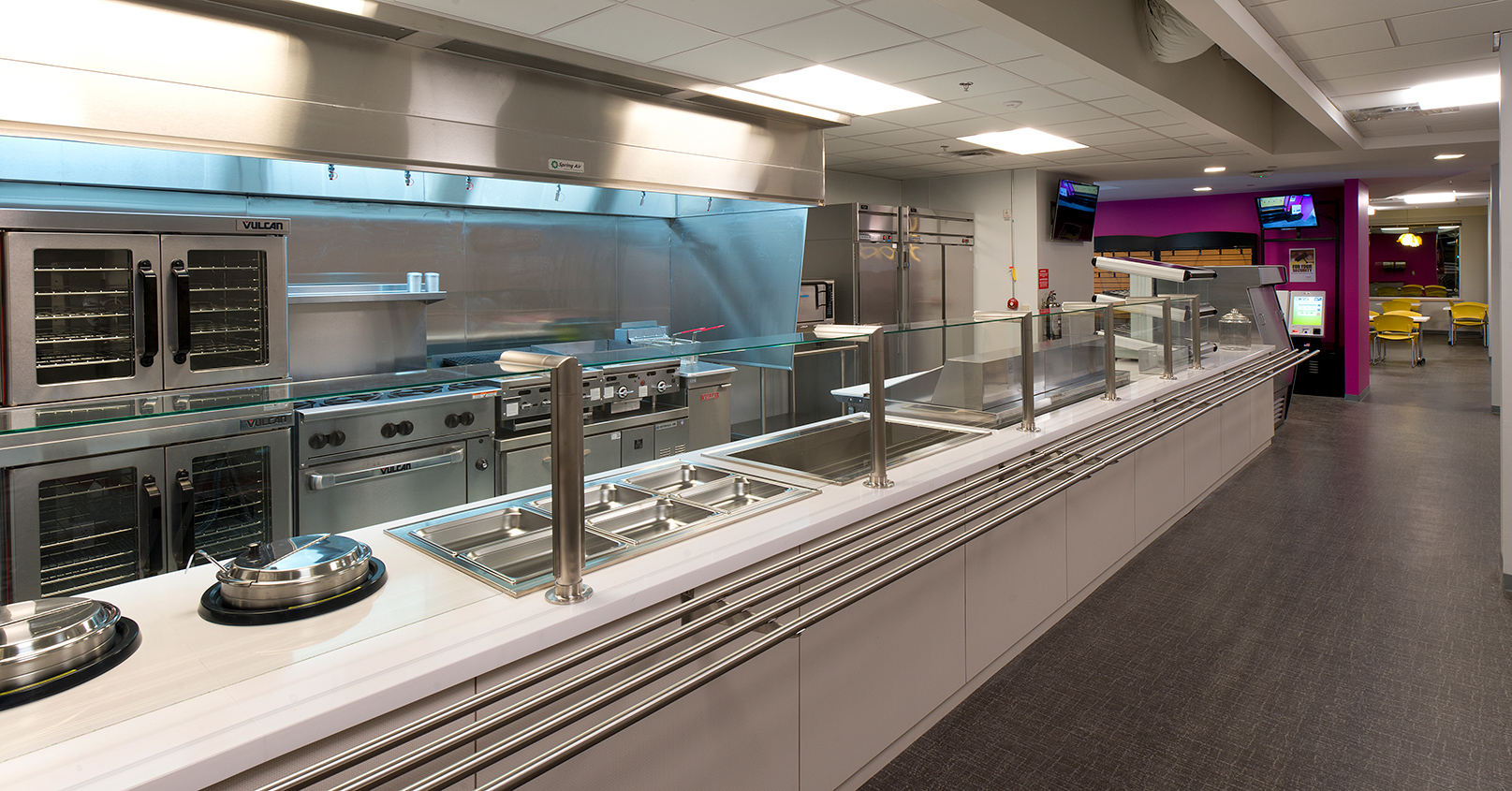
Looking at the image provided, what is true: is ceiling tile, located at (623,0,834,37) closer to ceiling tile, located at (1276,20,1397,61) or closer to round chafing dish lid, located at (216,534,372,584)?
round chafing dish lid, located at (216,534,372,584)

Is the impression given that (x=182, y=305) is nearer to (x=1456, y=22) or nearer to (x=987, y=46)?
(x=987, y=46)

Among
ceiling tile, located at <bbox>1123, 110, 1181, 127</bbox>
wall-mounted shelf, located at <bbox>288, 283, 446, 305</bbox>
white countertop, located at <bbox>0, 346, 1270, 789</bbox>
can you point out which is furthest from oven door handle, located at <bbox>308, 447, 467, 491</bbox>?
ceiling tile, located at <bbox>1123, 110, 1181, 127</bbox>

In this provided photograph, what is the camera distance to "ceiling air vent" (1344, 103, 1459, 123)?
631 centimetres

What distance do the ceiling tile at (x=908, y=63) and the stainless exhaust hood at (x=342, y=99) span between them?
1008mm

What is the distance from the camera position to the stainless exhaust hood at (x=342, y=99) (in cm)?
295

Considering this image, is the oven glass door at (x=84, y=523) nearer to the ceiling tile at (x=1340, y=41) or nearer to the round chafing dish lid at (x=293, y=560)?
the round chafing dish lid at (x=293, y=560)

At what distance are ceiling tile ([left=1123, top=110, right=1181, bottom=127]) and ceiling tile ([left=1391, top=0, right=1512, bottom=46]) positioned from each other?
4.47 feet

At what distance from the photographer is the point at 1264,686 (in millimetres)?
2775

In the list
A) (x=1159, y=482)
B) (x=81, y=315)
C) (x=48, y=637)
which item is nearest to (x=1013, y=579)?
(x=1159, y=482)

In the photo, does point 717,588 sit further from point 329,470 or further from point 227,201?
point 227,201

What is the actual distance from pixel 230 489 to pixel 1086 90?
485cm

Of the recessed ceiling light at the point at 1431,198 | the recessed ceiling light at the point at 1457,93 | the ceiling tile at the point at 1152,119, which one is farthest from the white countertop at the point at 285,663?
the recessed ceiling light at the point at 1431,198

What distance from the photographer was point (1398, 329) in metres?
13.6

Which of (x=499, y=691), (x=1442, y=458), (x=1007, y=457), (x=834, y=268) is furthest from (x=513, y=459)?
(x=1442, y=458)
